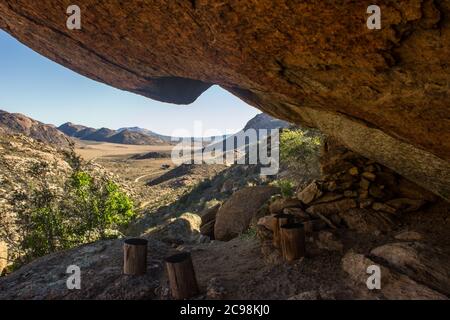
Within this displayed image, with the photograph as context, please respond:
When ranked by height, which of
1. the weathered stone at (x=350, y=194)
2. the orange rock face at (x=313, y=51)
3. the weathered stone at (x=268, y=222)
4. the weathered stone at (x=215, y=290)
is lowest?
the weathered stone at (x=215, y=290)

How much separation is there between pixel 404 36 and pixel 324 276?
4.83 metres

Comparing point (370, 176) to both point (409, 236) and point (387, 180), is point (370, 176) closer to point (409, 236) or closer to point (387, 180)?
point (387, 180)

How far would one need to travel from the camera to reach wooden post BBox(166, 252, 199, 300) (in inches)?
268

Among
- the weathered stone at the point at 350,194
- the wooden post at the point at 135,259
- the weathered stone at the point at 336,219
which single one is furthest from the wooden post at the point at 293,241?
the wooden post at the point at 135,259

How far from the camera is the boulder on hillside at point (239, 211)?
617 inches

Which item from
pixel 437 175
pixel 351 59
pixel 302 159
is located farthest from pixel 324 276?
pixel 302 159

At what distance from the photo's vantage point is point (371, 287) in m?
6.20

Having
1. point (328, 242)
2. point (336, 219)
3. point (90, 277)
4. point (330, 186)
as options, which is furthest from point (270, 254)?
point (90, 277)

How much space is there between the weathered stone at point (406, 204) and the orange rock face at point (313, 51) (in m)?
0.61

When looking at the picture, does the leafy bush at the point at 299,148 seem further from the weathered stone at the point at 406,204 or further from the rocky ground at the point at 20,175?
the weathered stone at the point at 406,204

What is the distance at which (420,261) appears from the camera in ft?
21.2

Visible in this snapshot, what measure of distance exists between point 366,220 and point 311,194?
174cm

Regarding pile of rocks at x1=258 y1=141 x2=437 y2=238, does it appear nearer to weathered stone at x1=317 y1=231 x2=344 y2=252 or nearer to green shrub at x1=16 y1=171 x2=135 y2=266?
weathered stone at x1=317 y1=231 x2=344 y2=252
